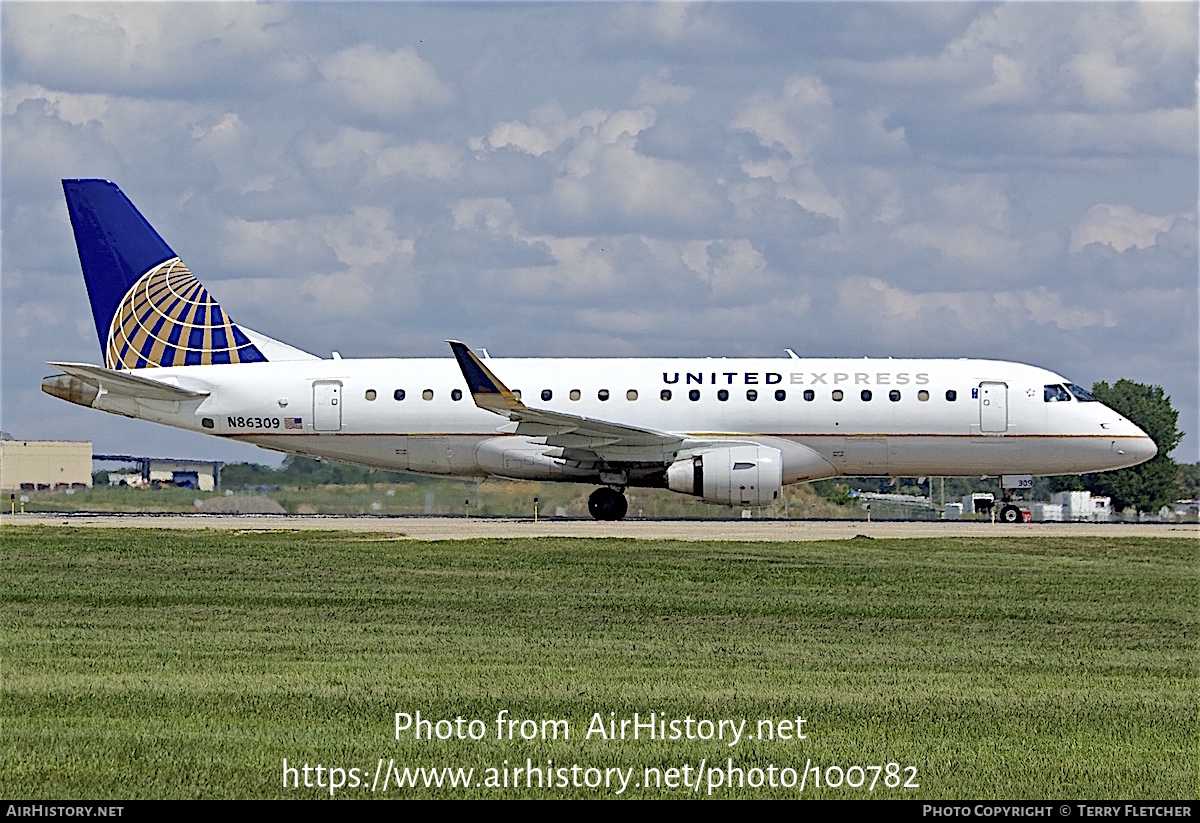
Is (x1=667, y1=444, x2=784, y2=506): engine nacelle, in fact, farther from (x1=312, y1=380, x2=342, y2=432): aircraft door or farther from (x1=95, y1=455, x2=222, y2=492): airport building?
(x1=95, y1=455, x2=222, y2=492): airport building

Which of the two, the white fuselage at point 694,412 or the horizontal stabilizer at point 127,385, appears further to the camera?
the white fuselage at point 694,412

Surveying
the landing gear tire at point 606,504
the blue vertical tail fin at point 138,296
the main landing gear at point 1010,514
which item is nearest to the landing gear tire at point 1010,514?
the main landing gear at point 1010,514

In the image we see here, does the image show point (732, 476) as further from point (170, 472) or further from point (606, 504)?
point (170, 472)

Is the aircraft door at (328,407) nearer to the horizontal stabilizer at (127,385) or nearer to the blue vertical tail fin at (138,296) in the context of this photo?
the blue vertical tail fin at (138,296)

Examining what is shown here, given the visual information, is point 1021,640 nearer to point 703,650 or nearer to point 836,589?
point 703,650

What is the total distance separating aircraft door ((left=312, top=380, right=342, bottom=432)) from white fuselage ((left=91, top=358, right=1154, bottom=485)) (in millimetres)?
24

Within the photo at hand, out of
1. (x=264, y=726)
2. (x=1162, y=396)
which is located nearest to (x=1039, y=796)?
(x=264, y=726)

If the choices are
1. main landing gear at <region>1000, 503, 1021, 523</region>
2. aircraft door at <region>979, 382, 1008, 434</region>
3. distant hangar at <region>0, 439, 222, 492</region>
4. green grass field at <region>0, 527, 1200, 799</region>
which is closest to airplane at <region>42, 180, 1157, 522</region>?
aircraft door at <region>979, 382, 1008, 434</region>

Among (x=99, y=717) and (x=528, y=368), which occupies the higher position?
(x=528, y=368)

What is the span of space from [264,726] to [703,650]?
17.3 ft

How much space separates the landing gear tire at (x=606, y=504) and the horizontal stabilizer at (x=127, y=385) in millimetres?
9539

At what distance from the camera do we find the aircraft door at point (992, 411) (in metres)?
36.6

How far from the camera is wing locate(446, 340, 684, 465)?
3472cm

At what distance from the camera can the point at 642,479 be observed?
37.5 m
